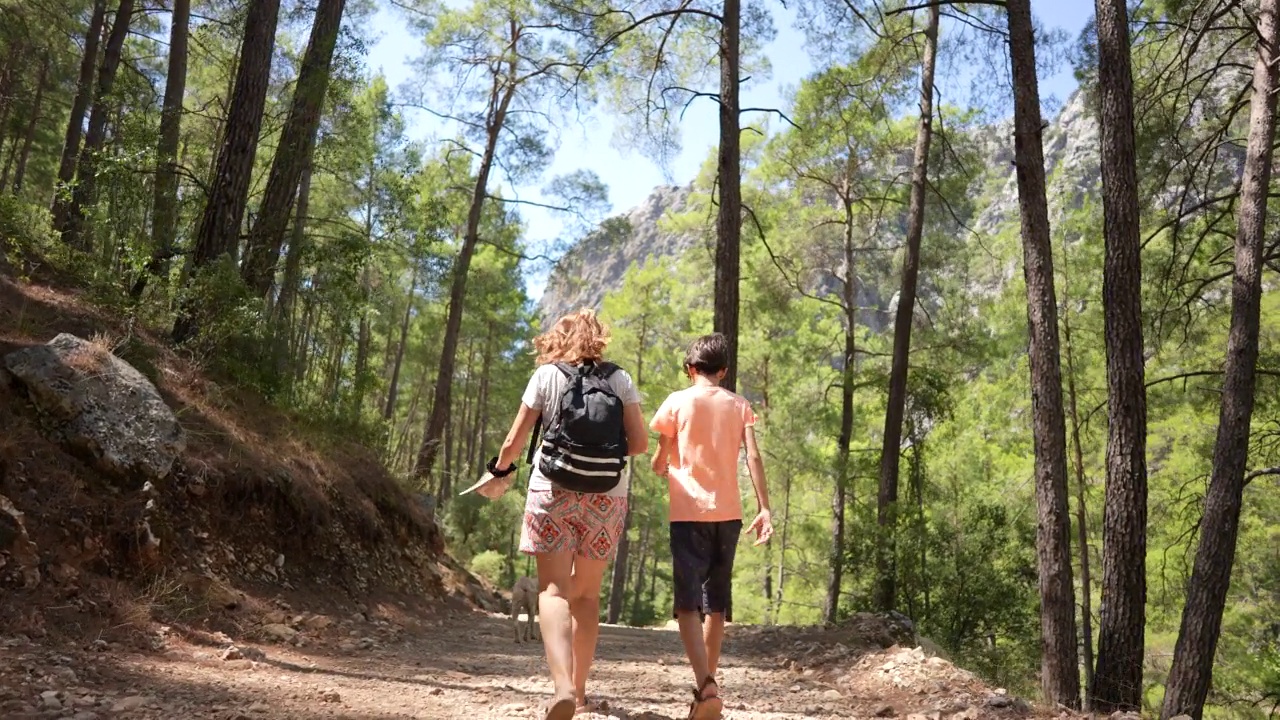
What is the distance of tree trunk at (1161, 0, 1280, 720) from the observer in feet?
20.1

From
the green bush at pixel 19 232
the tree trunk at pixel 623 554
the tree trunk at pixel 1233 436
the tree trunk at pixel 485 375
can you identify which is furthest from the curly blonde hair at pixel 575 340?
the tree trunk at pixel 485 375

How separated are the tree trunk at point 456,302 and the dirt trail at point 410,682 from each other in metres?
7.25

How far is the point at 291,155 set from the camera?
933cm

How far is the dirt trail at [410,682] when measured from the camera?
325 centimetres

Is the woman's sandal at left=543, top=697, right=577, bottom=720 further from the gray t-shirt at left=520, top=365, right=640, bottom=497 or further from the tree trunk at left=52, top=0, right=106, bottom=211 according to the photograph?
the tree trunk at left=52, top=0, right=106, bottom=211

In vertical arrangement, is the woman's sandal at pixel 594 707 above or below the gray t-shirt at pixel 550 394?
below

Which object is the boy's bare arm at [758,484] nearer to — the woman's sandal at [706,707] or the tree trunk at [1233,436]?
the woman's sandal at [706,707]

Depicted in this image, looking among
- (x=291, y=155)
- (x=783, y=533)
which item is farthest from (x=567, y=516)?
(x=783, y=533)

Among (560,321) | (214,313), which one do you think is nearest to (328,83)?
(214,313)

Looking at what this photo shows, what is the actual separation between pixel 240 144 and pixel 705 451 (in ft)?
22.9

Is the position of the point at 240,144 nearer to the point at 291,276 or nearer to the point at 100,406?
the point at 291,276

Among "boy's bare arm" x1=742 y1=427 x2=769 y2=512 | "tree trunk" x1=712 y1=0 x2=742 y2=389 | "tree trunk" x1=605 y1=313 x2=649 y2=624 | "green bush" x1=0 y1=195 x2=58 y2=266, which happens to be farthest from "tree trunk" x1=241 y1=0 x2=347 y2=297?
"tree trunk" x1=605 y1=313 x2=649 y2=624

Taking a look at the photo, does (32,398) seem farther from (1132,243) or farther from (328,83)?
(1132,243)

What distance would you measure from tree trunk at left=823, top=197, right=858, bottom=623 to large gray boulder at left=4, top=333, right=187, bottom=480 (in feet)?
30.6
